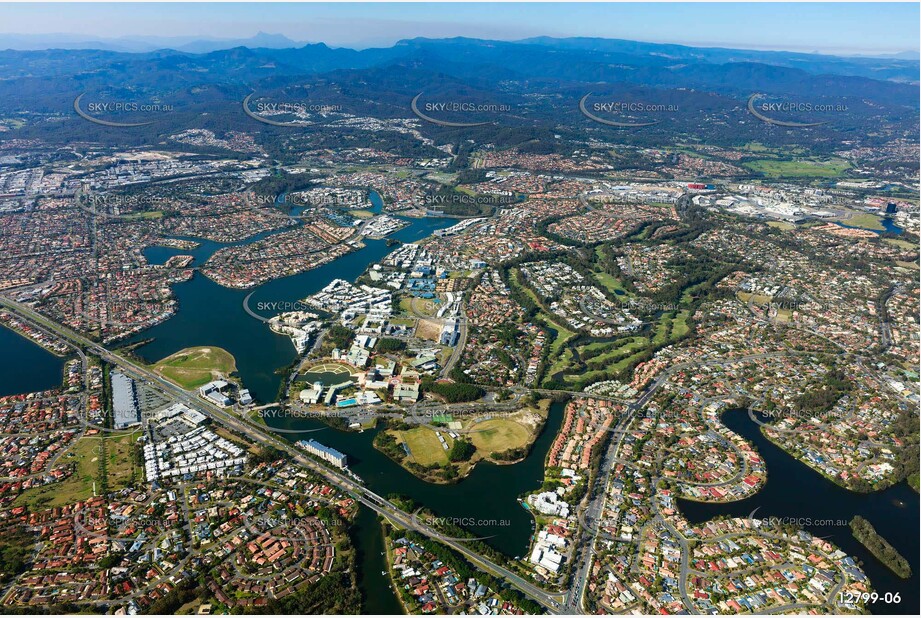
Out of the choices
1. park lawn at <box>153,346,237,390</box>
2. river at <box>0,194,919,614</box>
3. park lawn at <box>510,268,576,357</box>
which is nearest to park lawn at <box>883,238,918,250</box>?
park lawn at <box>510,268,576,357</box>

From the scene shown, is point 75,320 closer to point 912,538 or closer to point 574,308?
point 574,308

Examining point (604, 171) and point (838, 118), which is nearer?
point (604, 171)

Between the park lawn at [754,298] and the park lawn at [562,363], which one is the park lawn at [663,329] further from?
the park lawn at [754,298]

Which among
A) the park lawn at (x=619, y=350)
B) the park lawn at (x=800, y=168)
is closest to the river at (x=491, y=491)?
the park lawn at (x=619, y=350)

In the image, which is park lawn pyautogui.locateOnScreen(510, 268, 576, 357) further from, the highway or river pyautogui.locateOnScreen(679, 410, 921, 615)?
the highway

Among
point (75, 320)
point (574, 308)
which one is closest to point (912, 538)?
point (574, 308)
